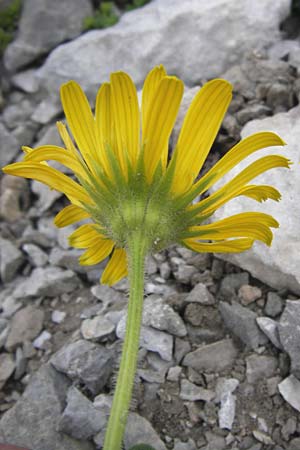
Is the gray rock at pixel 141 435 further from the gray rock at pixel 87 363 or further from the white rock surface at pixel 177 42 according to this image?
the white rock surface at pixel 177 42

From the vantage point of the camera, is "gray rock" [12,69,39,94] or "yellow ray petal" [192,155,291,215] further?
"gray rock" [12,69,39,94]

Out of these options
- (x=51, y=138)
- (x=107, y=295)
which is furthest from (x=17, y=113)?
(x=107, y=295)

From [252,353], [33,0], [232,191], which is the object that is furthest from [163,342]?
[33,0]

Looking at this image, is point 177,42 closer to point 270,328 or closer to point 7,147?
point 7,147

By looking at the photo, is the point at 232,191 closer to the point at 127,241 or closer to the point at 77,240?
the point at 127,241

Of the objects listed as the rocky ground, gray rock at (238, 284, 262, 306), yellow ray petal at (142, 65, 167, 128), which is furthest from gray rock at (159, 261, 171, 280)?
yellow ray petal at (142, 65, 167, 128)

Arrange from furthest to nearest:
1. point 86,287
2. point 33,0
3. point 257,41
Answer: point 33,0, point 257,41, point 86,287

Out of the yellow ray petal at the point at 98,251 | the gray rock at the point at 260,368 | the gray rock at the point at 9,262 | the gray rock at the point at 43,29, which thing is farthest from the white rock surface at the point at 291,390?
the gray rock at the point at 43,29

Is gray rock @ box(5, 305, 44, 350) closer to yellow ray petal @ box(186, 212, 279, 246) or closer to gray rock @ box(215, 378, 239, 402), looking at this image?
gray rock @ box(215, 378, 239, 402)
